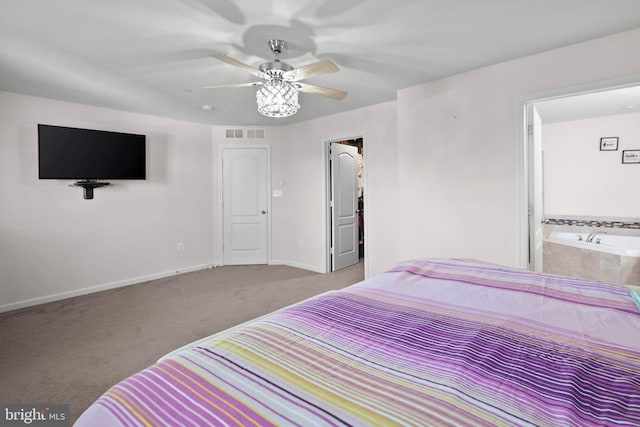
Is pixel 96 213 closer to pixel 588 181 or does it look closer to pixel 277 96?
pixel 277 96

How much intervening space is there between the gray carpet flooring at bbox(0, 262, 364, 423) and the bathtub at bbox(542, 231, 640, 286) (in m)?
2.60

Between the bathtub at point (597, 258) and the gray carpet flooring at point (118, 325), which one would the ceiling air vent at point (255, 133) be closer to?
the gray carpet flooring at point (118, 325)

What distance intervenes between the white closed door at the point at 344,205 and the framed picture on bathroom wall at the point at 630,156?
3825mm

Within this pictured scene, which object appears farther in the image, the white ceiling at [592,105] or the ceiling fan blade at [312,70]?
the white ceiling at [592,105]

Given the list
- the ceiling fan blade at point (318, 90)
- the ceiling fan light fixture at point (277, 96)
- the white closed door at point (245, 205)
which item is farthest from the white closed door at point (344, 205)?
the ceiling fan light fixture at point (277, 96)

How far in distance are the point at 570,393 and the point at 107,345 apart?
305 centimetres

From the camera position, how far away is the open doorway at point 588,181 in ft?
12.2

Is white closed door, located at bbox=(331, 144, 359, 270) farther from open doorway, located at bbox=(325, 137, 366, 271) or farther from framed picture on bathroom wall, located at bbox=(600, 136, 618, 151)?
framed picture on bathroom wall, located at bbox=(600, 136, 618, 151)

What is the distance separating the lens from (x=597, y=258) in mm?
3658

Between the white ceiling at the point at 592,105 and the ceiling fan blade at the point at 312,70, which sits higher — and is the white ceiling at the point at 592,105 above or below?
above

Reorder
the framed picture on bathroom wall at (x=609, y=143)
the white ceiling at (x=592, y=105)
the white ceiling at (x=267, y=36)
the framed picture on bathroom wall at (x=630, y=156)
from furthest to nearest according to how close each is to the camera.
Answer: the framed picture on bathroom wall at (x=609, y=143) < the framed picture on bathroom wall at (x=630, y=156) < the white ceiling at (x=592, y=105) < the white ceiling at (x=267, y=36)

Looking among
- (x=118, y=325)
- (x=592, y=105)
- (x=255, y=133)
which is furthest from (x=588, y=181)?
(x=118, y=325)

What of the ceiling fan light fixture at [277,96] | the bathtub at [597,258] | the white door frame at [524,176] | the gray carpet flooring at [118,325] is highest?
the ceiling fan light fixture at [277,96]

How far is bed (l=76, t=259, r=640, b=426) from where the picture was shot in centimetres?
65
